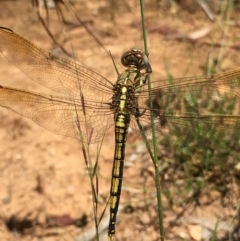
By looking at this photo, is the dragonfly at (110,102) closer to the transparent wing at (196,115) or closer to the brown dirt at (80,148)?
the transparent wing at (196,115)

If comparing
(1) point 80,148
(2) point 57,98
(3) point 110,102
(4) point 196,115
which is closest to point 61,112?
(2) point 57,98

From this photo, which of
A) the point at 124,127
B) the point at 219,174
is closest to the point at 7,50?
the point at 124,127

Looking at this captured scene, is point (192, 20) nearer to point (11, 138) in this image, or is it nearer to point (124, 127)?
point (11, 138)

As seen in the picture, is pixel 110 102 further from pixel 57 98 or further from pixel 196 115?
pixel 196 115

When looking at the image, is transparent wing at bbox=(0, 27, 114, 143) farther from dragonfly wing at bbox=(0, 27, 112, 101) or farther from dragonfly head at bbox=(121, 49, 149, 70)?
dragonfly head at bbox=(121, 49, 149, 70)

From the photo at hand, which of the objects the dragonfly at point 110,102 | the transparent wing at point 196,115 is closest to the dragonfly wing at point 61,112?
the dragonfly at point 110,102

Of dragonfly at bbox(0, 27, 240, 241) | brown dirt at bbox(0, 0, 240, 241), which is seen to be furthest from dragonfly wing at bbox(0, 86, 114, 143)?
brown dirt at bbox(0, 0, 240, 241)
